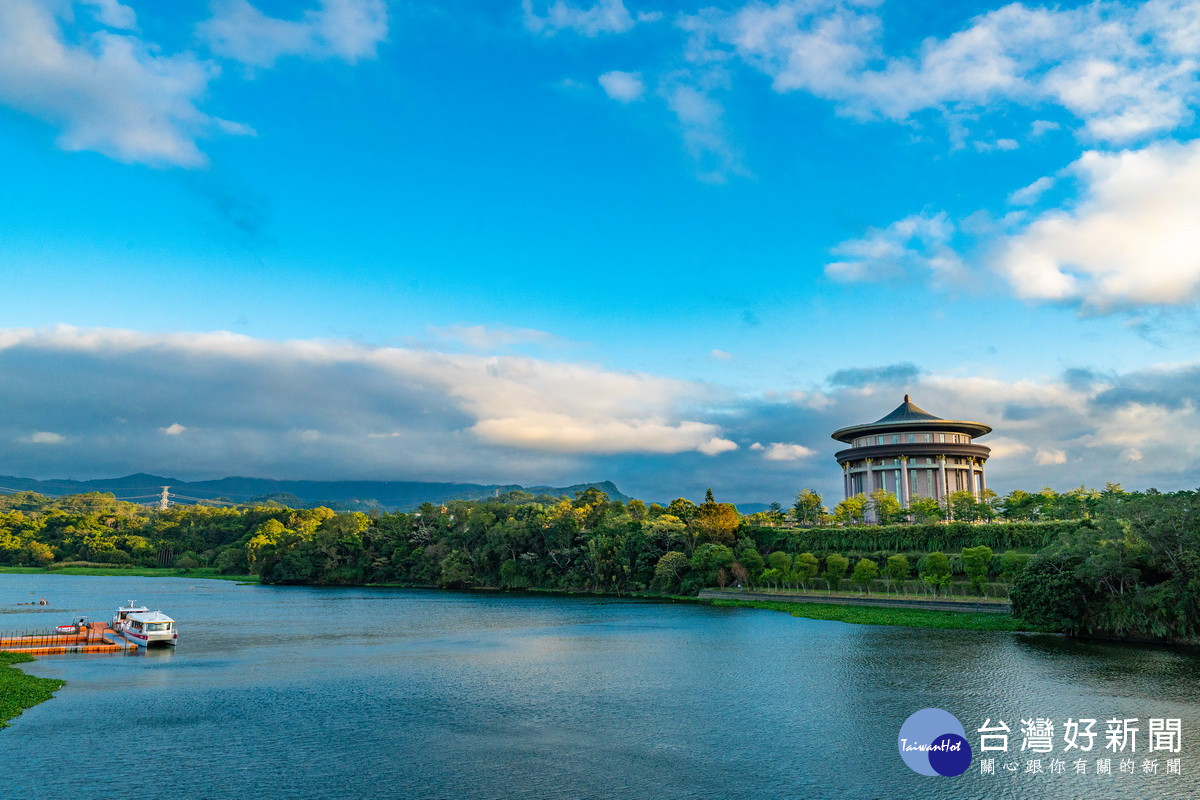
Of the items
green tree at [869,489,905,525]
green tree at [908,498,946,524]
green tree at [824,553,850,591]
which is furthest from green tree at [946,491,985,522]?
green tree at [824,553,850,591]

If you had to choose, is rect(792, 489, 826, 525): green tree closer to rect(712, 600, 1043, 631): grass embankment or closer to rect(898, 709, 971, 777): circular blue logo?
rect(712, 600, 1043, 631): grass embankment

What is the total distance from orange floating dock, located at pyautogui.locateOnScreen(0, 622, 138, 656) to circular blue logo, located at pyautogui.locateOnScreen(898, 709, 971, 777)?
133ft

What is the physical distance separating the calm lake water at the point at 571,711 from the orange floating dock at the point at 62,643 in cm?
186

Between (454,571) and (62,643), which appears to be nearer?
(62,643)

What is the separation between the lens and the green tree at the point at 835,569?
228 ft

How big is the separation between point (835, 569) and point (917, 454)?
3851cm

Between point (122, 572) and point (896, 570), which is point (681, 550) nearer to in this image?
point (896, 570)


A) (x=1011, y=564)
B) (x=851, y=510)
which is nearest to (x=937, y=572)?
(x=1011, y=564)

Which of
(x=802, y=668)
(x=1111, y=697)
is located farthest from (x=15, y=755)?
(x=1111, y=697)

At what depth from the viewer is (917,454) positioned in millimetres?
101312

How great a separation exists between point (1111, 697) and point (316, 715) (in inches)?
1164

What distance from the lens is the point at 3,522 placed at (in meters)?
146

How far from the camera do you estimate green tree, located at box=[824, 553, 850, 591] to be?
69.5 meters

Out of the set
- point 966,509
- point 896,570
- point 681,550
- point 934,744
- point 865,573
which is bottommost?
point 934,744
